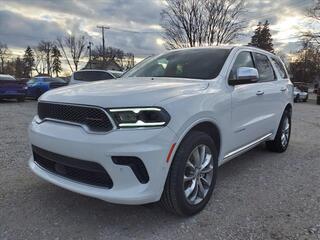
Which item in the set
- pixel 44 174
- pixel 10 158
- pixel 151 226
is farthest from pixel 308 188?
Result: pixel 10 158

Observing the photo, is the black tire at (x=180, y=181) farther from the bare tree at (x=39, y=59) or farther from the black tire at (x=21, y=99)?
the bare tree at (x=39, y=59)

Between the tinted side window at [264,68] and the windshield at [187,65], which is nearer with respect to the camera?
the windshield at [187,65]

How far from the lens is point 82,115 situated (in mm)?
2818

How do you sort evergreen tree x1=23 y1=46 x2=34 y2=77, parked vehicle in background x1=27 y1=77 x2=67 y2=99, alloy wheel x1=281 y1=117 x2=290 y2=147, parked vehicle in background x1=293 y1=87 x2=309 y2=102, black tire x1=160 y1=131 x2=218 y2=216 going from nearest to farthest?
black tire x1=160 y1=131 x2=218 y2=216, alloy wheel x1=281 y1=117 x2=290 y2=147, parked vehicle in background x1=27 y1=77 x2=67 y2=99, parked vehicle in background x1=293 y1=87 x2=309 y2=102, evergreen tree x1=23 y1=46 x2=34 y2=77

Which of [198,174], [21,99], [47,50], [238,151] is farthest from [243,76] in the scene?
[47,50]

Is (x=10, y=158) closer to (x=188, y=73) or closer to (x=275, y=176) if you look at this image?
(x=188, y=73)

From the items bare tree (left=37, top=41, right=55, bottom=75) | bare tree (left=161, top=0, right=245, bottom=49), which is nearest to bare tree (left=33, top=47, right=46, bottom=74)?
bare tree (left=37, top=41, right=55, bottom=75)

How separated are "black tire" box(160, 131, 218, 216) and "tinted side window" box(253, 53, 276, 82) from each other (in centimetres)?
216

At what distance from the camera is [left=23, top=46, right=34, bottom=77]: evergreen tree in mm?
86188

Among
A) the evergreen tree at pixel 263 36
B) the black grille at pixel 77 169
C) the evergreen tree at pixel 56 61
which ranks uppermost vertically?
the evergreen tree at pixel 263 36

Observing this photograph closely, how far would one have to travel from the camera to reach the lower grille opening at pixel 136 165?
2.64 meters

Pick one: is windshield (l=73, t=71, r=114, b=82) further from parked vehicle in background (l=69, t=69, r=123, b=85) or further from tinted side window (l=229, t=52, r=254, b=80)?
tinted side window (l=229, t=52, r=254, b=80)

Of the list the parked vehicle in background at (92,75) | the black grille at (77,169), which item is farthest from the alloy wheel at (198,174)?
the parked vehicle in background at (92,75)

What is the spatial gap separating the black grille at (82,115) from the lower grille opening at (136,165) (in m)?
0.27
